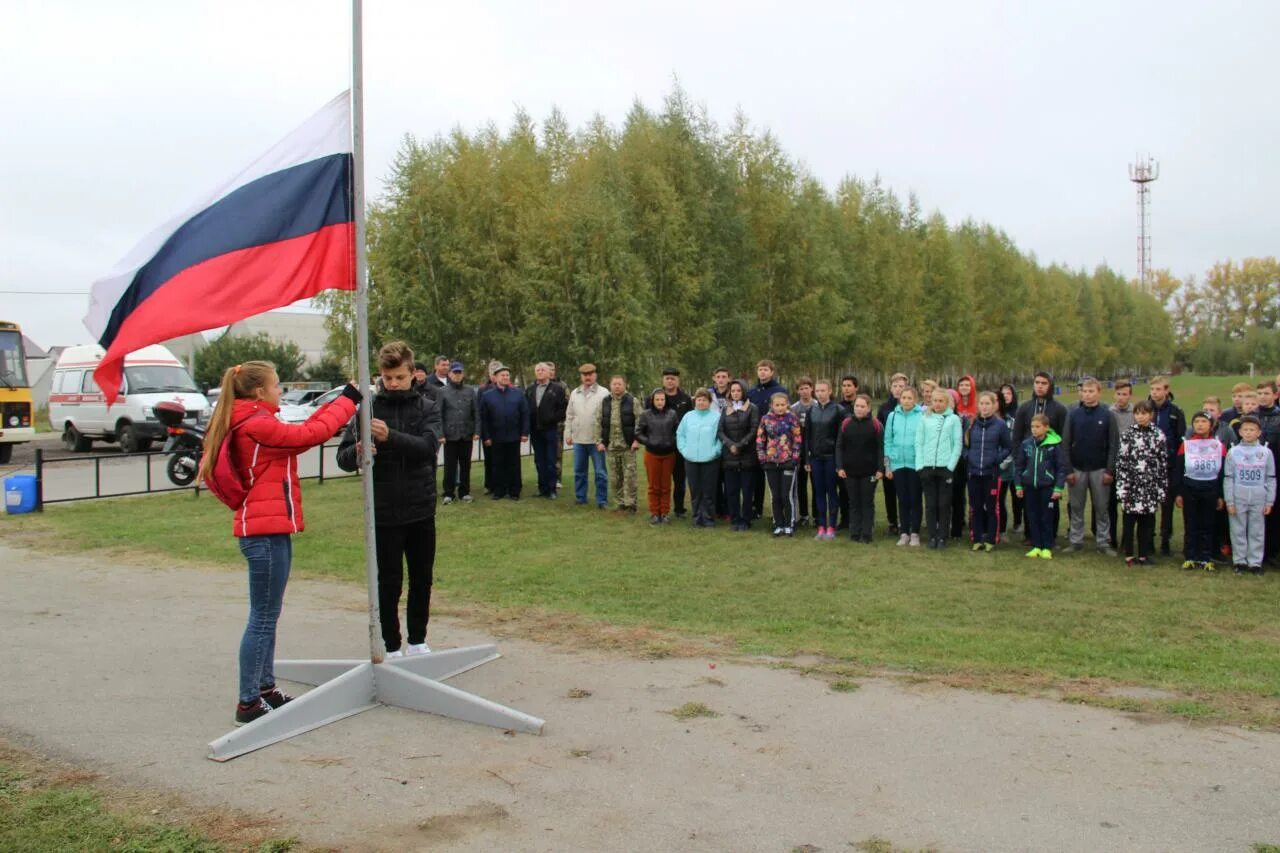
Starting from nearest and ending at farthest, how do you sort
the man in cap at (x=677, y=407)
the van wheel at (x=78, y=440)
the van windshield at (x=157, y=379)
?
the man in cap at (x=677, y=407) < the van windshield at (x=157, y=379) < the van wheel at (x=78, y=440)

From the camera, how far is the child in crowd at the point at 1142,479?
34.6 ft

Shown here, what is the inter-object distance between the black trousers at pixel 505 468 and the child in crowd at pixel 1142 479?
875 centimetres

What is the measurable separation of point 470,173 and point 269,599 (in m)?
31.2

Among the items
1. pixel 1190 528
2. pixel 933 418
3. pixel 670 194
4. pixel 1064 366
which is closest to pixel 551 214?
pixel 670 194

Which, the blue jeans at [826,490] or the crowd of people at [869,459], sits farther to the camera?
the blue jeans at [826,490]

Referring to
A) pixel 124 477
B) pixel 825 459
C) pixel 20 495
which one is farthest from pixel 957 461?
pixel 124 477

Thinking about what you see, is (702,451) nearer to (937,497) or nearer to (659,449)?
(659,449)

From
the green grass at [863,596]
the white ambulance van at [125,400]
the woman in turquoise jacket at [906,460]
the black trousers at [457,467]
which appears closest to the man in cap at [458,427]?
the black trousers at [457,467]

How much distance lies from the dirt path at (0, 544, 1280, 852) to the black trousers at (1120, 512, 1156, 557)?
563cm

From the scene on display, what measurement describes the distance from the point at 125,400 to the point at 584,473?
1870 centimetres

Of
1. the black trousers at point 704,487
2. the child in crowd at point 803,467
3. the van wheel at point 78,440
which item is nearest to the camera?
the child in crowd at point 803,467

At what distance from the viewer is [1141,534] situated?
10.6 meters

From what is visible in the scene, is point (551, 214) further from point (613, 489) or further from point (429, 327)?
point (613, 489)

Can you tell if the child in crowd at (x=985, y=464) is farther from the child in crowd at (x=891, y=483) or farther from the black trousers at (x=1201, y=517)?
the black trousers at (x=1201, y=517)
